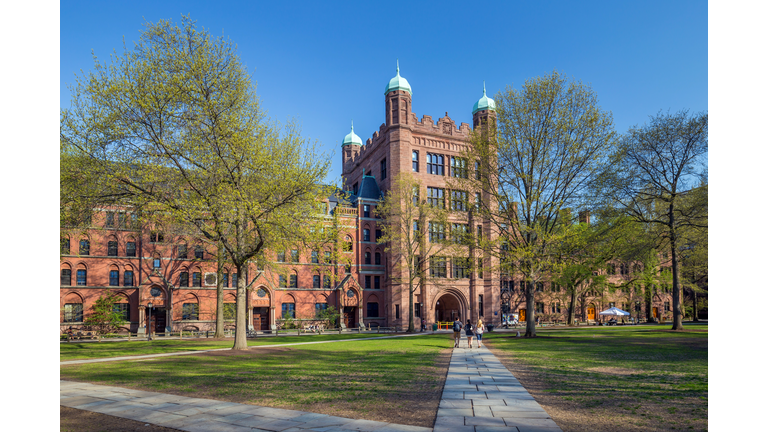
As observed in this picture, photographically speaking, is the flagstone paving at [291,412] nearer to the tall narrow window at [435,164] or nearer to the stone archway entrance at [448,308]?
the tall narrow window at [435,164]

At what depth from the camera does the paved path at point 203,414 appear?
22.1 ft

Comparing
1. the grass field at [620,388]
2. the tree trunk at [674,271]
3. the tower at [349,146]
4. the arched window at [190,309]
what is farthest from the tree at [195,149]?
the tower at [349,146]

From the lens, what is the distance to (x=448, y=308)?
56.1m

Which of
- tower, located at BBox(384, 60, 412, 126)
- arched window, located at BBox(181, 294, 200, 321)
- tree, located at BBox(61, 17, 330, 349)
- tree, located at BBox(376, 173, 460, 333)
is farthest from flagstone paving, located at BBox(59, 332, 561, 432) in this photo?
tower, located at BBox(384, 60, 412, 126)

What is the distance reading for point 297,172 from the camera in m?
20.0

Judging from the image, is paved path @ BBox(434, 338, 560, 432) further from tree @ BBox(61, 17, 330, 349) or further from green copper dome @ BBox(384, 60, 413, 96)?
green copper dome @ BBox(384, 60, 413, 96)

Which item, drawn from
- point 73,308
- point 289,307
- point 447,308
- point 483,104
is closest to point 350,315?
point 289,307

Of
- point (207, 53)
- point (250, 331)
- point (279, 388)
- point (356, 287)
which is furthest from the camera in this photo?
point (356, 287)

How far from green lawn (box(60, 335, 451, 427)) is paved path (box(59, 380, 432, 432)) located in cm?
45

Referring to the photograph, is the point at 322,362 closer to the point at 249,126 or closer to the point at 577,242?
the point at 249,126

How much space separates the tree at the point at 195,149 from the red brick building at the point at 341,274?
24.0 metres

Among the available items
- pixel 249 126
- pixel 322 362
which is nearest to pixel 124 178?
pixel 249 126

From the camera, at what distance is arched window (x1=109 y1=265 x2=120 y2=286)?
145ft

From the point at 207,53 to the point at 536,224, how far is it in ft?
63.6
